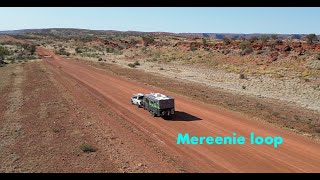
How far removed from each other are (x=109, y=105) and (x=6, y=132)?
35.5ft

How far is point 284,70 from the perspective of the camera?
189 feet

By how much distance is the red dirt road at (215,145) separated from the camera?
1741 cm

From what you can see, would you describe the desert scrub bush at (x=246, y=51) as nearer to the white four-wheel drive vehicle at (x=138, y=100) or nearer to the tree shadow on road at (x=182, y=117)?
the white four-wheel drive vehicle at (x=138, y=100)

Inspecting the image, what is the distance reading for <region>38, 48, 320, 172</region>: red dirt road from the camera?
17.4 m

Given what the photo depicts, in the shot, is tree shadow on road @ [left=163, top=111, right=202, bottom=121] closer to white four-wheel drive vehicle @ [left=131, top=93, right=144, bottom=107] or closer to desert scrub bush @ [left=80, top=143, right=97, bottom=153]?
white four-wheel drive vehicle @ [left=131, top=93, right=144, bottom=107]

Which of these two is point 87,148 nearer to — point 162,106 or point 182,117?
point 162,106

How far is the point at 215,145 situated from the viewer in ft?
67.9

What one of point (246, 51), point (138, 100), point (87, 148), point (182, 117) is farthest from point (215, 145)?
point (246, 51)

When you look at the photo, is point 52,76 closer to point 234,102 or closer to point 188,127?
point 234,102

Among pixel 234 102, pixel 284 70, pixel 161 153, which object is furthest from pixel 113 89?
pixel 284 70

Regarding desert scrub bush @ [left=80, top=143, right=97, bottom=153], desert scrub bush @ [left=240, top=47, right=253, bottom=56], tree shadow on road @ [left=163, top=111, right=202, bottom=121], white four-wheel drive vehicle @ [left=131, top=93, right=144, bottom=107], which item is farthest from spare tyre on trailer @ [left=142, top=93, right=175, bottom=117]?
desert scrub bush @ [left=240, top=47, right=253, bottom=56]

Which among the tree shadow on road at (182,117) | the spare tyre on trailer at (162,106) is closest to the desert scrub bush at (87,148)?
the spare tyre on trailer at (162,106)

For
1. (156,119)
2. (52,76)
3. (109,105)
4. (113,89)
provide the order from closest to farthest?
(156,119), (109,105), (113,89), (52,76)

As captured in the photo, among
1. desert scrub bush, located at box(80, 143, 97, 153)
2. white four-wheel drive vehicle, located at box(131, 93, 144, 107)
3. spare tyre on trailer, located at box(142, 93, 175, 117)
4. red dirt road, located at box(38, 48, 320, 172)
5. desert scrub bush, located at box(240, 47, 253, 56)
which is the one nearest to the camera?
red dirt road, located at box(38, 48, 320, 172)
